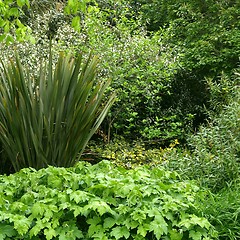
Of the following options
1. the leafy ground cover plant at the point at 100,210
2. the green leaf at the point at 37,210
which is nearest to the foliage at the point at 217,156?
the leafy ground cover plant at the point at 100,210

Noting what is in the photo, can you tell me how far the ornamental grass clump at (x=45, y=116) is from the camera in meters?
4.43

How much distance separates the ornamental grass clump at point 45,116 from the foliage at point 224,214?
68.7 inches

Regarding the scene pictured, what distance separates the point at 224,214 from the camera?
3137 mm

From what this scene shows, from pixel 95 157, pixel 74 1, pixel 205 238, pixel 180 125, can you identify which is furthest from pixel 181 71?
pixel 205 238

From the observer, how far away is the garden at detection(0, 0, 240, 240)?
2.58 meters

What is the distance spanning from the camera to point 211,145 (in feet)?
13.8

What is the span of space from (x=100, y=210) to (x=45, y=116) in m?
2.15

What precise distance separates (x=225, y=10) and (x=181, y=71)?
171 centimetres

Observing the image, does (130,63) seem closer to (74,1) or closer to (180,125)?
(180,125)

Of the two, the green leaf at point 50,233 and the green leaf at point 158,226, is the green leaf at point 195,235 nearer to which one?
the green leaf at point 158,226

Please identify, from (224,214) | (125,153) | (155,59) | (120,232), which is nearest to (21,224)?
(120,232)

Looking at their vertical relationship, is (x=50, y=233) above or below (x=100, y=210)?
below

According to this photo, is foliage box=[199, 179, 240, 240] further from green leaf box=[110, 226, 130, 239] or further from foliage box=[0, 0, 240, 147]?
foliage box=[0, 0, 240, 147]

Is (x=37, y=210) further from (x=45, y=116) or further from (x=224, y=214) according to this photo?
(x=45, y=116)
